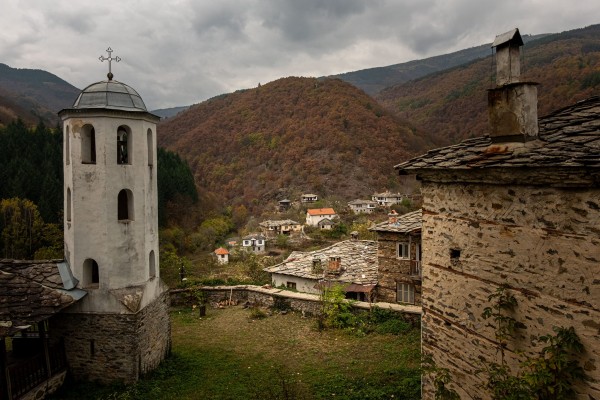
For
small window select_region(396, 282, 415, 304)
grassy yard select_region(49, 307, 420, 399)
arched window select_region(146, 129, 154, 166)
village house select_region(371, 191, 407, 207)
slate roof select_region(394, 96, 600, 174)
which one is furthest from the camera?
village house select_region(371, 191, 407, 207)

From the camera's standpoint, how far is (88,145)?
35.6ft

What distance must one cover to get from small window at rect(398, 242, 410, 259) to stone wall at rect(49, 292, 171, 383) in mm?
10960

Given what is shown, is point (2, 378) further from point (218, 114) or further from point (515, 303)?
point (218, 114)

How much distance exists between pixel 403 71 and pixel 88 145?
192 metres

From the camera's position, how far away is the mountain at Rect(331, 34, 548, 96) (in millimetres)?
173500

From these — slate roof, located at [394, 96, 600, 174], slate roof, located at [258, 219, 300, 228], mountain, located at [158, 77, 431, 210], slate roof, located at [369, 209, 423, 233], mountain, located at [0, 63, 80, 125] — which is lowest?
slate roof, located at [258, 219, 300, 228]

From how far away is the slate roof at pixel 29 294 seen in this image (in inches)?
338

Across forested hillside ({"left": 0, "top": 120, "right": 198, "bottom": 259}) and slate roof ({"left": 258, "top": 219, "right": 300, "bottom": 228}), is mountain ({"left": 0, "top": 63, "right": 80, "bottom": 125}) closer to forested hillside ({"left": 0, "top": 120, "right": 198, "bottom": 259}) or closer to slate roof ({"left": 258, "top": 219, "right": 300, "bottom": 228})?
forested hillside ({"left": 0, "top": 120, "right": 198, "bottom": 259})

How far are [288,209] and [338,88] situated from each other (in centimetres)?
4238

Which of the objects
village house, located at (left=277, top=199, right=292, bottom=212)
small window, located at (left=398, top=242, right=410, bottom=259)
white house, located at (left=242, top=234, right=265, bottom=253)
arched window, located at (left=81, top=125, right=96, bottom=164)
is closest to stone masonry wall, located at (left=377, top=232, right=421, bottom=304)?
small window, located at (left=398, top=242, right=410, bottom=259)

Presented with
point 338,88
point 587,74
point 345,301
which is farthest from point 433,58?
point 345,301

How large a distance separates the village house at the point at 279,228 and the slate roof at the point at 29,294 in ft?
148

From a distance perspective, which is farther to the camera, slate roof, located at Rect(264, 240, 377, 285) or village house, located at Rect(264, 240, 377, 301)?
slate roof, located at Rect(264, 240, 377, 285)

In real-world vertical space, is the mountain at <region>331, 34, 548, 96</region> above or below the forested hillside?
above
